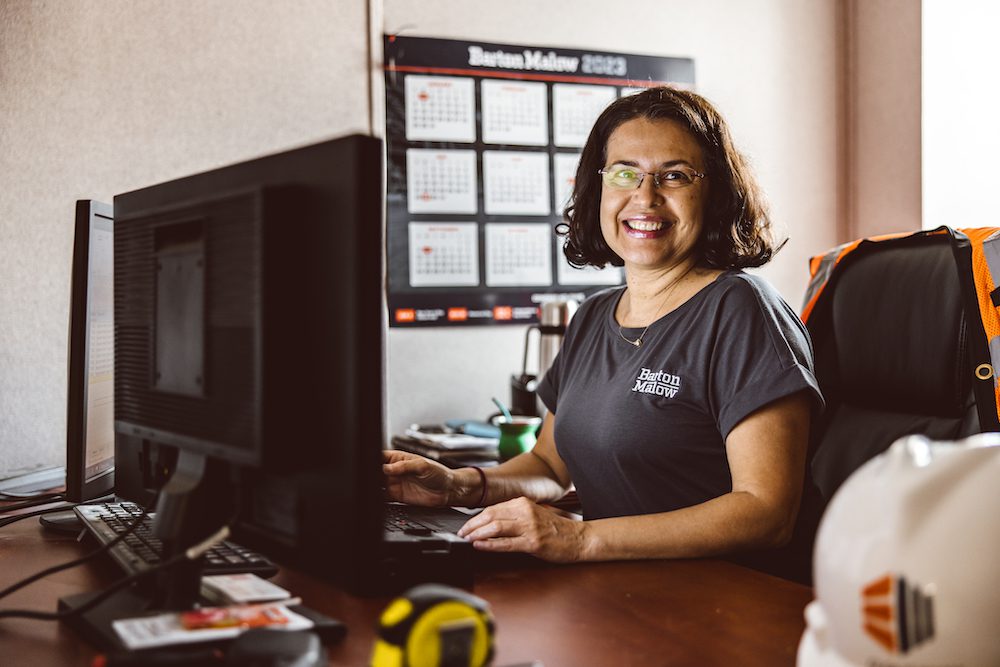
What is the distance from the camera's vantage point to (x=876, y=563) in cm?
57

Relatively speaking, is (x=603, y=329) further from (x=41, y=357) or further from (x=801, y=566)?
(x=41, y=357)

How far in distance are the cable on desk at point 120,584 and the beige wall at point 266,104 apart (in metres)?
1.31

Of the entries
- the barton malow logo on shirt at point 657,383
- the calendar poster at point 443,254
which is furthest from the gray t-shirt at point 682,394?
the calendar poster at point 443,254

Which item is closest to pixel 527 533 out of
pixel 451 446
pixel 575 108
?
pixel 451 446

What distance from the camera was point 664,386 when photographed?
1.45 m

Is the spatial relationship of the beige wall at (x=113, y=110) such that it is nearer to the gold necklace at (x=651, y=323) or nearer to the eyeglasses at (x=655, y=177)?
the eyeglasses at (x=655, y=177)

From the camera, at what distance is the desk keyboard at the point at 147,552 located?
38.8 inches

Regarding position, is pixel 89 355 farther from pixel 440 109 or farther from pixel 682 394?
pixel 440 109

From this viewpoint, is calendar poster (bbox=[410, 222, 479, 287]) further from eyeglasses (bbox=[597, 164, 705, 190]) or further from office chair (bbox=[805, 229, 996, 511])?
office chair (bbox=[805, 229, 996, 511])

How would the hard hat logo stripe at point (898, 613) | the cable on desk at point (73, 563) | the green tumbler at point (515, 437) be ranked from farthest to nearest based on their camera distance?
1. the green tumbler at point (515, 437)
2. the cable on desk at point (73, 563)
3. the hard hat logo stripe at point (898, 613)

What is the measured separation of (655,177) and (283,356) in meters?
1.07

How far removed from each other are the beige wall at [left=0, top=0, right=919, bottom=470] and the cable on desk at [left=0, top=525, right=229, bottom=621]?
4.31ft

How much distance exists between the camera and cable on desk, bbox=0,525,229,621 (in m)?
0.80

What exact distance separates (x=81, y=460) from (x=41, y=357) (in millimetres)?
942
